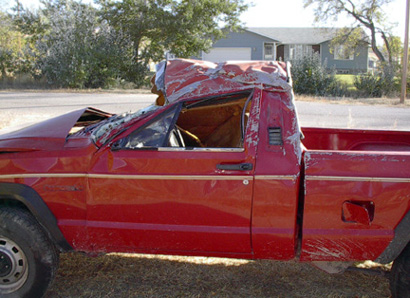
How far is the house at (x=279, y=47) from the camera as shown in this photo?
39188mm

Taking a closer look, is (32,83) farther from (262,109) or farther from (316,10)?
(262,109)

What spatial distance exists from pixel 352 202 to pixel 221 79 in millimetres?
1348

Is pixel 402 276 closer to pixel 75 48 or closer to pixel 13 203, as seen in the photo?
pixel 13 203

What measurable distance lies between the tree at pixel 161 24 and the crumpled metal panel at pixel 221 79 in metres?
23.7

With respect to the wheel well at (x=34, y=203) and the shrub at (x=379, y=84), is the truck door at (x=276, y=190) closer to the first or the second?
the wheel well at (x=34, y=203)

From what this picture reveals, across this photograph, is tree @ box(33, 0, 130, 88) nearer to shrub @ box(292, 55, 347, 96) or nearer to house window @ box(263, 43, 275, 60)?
shrub @ box(292, 55, 347, 96)

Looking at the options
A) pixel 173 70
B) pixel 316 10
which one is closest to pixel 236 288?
pixel 173 70

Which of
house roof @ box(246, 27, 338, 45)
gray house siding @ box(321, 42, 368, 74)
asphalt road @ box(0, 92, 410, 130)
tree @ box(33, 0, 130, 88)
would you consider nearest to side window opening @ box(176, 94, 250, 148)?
asphalt road @ box(0, 92, 410, 130)

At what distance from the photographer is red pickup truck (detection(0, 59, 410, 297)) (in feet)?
9.71

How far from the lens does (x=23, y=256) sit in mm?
3199

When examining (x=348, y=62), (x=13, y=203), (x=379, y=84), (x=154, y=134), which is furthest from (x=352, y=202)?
(x=348, y=62)

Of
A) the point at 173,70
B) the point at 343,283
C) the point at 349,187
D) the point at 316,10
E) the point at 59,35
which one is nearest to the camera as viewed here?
the point at 349,187

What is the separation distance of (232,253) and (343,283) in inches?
50.9

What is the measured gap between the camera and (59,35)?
2353 centimetres
